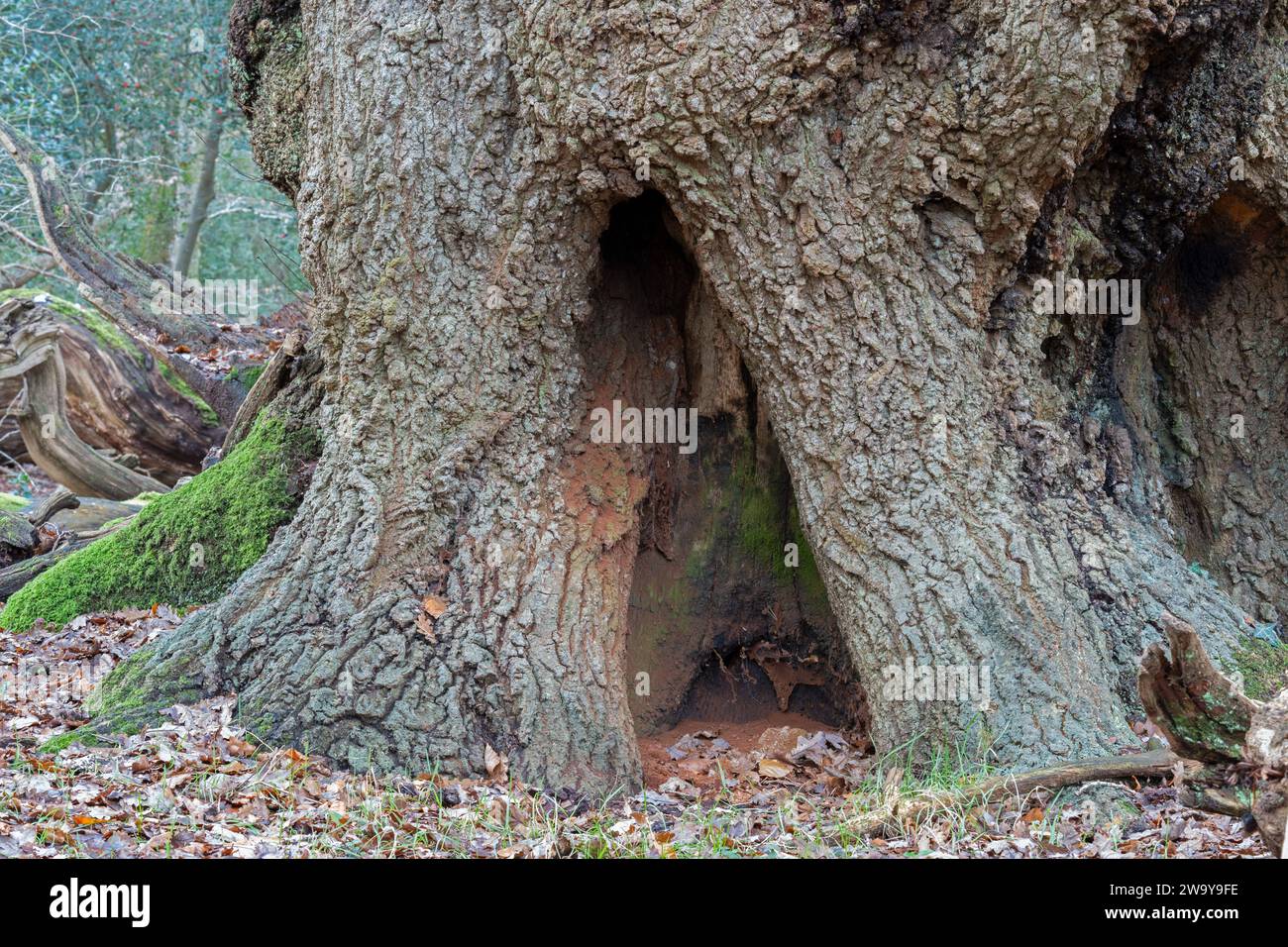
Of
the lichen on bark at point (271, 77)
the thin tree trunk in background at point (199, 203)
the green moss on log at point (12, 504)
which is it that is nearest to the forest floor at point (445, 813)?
the lichen on bark at point (271, 77)

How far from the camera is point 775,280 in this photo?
189 inches

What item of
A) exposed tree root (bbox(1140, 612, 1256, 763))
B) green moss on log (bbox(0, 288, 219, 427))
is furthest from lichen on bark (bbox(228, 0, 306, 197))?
exposed tree root (bbox(1140, 612, 1256, 763))

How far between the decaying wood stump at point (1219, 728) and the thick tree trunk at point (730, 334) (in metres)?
1.00

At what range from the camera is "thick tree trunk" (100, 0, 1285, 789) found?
4508 millimetres

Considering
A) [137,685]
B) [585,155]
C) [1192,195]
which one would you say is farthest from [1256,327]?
[137,685]

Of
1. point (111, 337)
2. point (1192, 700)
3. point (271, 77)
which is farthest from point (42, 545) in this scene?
point (1192, 700)

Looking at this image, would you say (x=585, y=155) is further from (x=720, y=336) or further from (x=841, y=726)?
(x=841, y=726)

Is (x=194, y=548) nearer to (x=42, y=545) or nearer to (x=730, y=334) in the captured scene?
(x=42, y=545)

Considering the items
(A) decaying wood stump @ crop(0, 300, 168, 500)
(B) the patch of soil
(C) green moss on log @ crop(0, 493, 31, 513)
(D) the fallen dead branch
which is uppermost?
(A) decaying wood stump @ crop(0, 300, 168, 500)

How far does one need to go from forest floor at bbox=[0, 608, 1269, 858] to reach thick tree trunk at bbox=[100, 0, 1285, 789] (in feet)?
0.71

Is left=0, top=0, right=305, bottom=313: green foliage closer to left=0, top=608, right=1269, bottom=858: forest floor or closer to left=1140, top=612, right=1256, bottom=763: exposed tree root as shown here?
left=0, top=608, right=1269, bottom=858: forest floor

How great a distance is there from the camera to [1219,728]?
318 centimetres

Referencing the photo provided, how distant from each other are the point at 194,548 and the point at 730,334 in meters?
3.09

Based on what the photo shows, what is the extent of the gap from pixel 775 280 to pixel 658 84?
3.00ft
